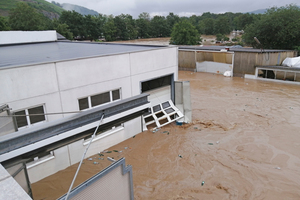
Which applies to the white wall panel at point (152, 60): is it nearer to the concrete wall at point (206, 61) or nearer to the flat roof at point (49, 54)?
the flat roof at point (49, 54)

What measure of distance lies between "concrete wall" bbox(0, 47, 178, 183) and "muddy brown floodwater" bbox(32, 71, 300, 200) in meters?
0.46

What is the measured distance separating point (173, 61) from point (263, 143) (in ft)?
18.6

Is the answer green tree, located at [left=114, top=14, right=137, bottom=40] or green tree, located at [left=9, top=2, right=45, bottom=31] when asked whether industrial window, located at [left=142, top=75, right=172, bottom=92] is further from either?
green tree, located at [left=114, top=14, right=137, bottom=40]

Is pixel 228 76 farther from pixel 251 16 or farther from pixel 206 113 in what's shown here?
pixel 251 16

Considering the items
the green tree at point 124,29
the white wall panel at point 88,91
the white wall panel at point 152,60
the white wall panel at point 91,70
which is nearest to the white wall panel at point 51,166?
the white wall panel at point 88,91

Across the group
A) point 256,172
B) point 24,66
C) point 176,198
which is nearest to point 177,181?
point 176,198

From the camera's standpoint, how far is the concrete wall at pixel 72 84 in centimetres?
661

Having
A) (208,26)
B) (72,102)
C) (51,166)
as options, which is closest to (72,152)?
(51,166)

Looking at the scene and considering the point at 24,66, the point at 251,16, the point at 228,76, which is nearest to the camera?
the point at 24,66

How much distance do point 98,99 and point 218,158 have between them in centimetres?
525

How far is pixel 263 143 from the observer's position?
31.9 feet

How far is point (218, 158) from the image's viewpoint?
8742mm

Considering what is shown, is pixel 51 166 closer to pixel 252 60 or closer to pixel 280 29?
pixel 252 60

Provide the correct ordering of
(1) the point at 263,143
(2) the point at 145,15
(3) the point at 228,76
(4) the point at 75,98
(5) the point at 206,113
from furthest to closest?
(2) the point at 145,15 < (3) the point at 228,76 < (5) the point at 206,113 < (1) the point at 263,143 < (4) the point at 75,98
